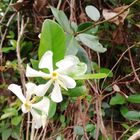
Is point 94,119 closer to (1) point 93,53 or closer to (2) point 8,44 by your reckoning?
(1) point 93,53

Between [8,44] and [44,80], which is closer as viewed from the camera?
[44,80]

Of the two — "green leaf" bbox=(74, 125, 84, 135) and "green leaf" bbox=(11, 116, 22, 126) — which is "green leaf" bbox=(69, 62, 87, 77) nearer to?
"green leaf" bbox=(74, 125, 84, 135)

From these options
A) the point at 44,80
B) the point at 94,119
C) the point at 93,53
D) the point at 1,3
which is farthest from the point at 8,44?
the point at 44,80

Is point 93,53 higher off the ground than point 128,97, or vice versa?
point 93,53

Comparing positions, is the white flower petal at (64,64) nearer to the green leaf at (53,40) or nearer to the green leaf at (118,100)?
the green leaf at (53,40)

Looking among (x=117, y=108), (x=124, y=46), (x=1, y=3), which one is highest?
(x=1, y=3)

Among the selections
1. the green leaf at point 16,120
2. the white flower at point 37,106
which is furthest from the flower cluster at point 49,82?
the green leaf at point 16,120
